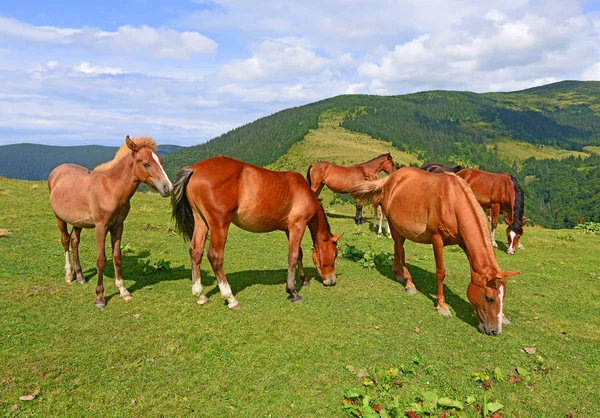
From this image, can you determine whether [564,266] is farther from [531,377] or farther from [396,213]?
[531,377]

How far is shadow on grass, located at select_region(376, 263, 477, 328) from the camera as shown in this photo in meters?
7.65

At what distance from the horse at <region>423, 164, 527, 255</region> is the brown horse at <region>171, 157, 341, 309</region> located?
30.8 feet

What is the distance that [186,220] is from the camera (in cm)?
773

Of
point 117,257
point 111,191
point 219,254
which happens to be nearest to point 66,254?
point 117,257

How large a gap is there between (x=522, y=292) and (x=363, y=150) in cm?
14722

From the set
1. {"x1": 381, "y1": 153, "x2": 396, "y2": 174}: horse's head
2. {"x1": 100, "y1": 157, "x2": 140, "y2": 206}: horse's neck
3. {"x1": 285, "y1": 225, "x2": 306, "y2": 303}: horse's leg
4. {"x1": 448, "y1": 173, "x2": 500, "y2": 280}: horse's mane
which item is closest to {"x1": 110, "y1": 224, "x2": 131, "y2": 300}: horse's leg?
{"x1": 100, "y1": 157, "x2": 140, "y2": 206}: horse's neck

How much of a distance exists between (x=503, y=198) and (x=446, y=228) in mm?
9050

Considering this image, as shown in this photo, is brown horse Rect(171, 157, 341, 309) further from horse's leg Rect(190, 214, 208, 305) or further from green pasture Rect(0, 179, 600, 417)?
green pasture Rect(0, 179, 600, 417)

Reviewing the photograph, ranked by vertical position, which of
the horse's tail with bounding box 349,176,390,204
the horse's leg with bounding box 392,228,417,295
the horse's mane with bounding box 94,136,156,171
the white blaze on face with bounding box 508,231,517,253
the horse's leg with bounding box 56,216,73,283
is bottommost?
the white blaze on face with bounding box 508,231,517,253

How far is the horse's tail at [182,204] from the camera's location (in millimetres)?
7137

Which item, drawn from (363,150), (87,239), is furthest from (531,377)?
(363,150)

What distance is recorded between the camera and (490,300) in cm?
650

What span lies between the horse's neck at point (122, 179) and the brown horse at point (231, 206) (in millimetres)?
876

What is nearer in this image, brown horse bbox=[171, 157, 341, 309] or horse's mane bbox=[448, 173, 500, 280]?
horse's mane bbox=[448, 173, 500, 280]
